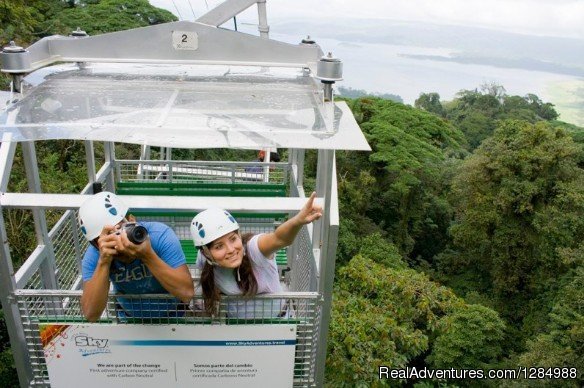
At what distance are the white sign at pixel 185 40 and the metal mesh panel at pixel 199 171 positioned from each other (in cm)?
188

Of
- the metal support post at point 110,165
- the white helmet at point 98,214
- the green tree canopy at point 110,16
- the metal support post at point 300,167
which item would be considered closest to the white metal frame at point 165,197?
the white helmet at point 98,214

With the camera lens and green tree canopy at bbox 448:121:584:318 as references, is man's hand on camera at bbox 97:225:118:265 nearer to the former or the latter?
the camera lens

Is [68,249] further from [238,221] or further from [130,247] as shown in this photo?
[130,247]

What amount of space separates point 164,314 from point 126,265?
1.13 feet

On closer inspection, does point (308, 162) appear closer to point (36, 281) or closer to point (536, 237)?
point (536, 237)

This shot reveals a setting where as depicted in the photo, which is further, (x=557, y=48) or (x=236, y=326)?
(x=557, y=48)

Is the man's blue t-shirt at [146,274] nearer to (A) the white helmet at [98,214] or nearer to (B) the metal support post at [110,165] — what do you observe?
(A) the white helmet at [98,214]

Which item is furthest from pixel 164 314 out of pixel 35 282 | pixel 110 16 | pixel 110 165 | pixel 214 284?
pixel 110 16

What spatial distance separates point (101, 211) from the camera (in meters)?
2.52

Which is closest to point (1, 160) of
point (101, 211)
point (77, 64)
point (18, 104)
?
point (18, 104)

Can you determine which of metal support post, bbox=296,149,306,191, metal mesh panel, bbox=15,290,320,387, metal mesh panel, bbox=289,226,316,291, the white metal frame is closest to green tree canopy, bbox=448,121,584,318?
metal support post, bbox=296,149,306,191

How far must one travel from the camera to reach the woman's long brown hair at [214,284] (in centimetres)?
269

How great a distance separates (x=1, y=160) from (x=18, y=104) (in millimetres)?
326

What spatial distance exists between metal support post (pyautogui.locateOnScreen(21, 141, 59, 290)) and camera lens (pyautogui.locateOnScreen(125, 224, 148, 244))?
1131mm
